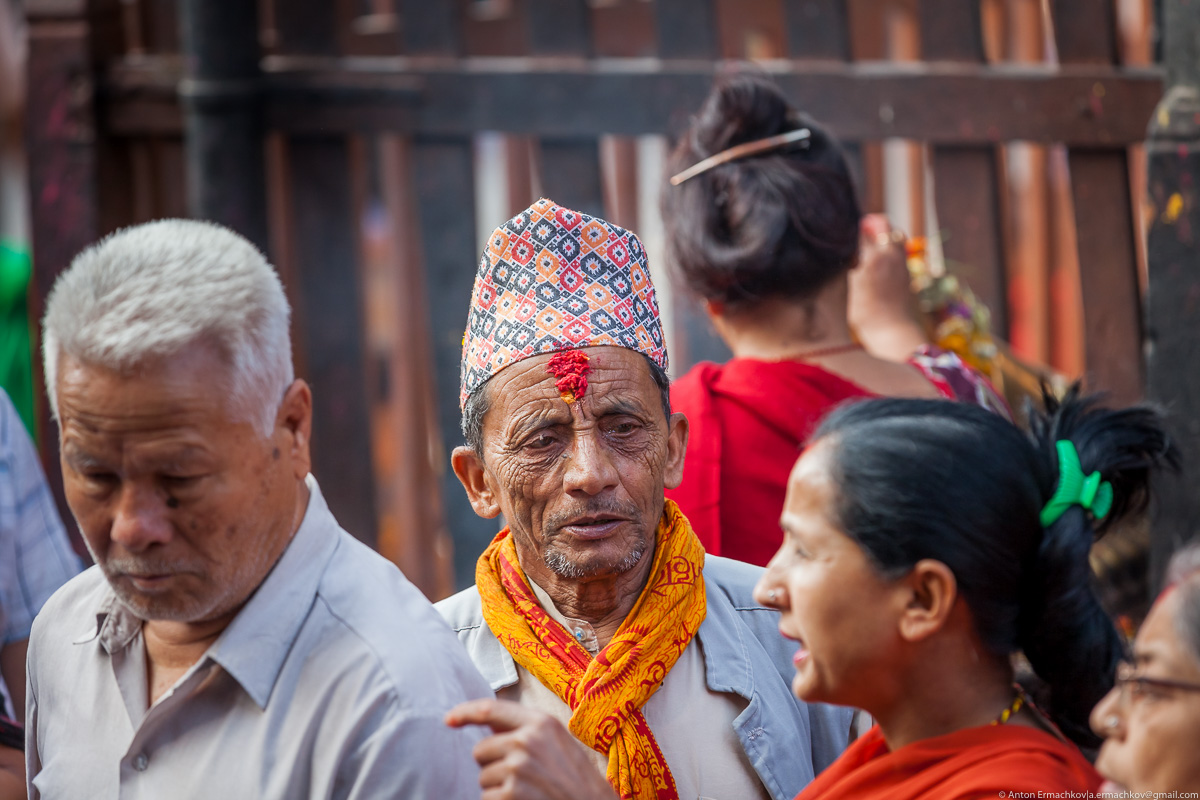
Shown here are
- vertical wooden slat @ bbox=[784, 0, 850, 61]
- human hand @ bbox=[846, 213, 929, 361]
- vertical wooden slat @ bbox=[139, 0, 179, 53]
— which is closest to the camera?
human hand @ bbox=[846, 213, 929, 361]

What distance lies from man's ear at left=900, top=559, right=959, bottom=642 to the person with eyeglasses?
289mm

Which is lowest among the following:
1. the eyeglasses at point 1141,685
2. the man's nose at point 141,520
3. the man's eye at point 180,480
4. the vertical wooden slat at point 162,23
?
the eyeglasses at point 1141,685

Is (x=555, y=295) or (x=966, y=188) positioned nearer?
(x=555, y=295)

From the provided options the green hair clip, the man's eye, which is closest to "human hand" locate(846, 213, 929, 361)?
the green hair clip

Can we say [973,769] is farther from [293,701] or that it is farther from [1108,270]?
[1108,270]

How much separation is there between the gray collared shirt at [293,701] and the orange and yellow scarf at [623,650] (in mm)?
418

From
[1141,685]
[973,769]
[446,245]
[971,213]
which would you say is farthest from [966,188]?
[1141,685]

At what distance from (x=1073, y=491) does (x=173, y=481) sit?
132 centimetres

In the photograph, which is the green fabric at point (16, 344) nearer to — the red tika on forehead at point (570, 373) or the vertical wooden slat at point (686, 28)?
the vertical wooden slat at point (686, 28)

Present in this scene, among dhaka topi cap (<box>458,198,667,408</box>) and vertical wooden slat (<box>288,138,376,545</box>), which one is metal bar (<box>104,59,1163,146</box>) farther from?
dhaka topi cap (<box>458,198,667,408</box>)

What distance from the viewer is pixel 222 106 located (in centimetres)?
386

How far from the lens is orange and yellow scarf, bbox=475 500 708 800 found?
2104mm

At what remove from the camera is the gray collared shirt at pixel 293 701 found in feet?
5.13

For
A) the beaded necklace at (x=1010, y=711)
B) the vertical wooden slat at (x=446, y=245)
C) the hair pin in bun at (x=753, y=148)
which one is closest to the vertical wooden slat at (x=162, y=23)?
the vertical wooden slat at (x=446, y=245)
